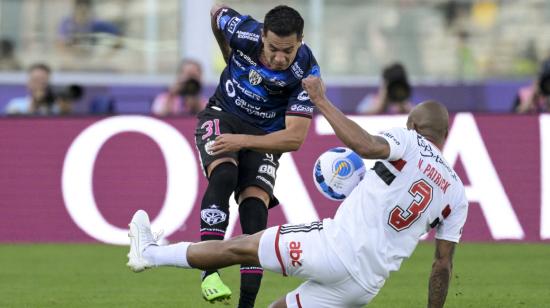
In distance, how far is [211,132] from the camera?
8.52m

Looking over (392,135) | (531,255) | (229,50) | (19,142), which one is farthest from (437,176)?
(19,142)

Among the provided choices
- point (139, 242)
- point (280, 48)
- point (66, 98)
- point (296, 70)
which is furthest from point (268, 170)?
point (66, 98)

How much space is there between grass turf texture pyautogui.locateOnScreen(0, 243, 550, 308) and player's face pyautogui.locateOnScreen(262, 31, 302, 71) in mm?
2095

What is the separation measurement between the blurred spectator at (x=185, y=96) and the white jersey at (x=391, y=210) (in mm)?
7673

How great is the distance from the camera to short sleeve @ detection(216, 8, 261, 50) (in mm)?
8445

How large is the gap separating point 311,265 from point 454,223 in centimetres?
91

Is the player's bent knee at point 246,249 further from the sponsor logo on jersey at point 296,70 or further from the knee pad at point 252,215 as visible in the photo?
the sponsor logo on jersey at point 296,70

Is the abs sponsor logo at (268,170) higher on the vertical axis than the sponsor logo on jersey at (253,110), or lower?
lower

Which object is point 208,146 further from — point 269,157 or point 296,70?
point 296,70

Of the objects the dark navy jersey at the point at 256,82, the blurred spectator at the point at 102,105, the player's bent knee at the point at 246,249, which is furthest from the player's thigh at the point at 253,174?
the blurred spectator at the point at 102,105

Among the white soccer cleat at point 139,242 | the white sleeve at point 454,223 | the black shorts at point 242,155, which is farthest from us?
the black shorts at point 242,155

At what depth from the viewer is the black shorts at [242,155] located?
8.54 m

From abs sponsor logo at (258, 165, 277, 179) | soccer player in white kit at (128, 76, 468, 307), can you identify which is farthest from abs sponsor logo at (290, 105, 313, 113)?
soccer player in white kit at (128, 76, 468, 307)

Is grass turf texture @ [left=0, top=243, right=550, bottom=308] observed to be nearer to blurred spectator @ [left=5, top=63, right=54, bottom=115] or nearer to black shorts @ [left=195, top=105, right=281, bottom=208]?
black shorts @ [left=195, top=105, right=281, bottom=208]
